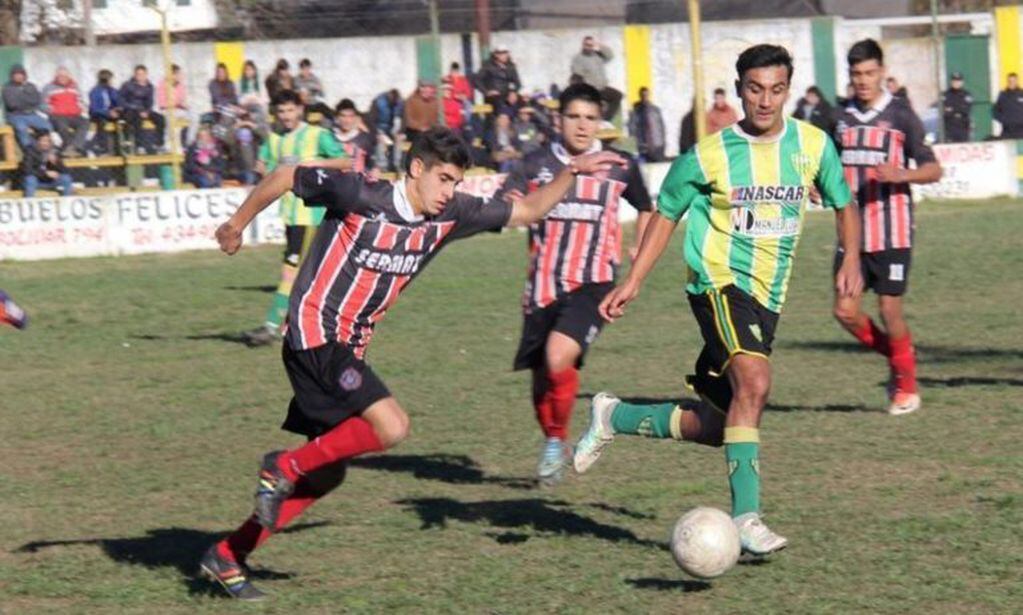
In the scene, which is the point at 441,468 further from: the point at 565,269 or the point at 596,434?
the point at 596,434

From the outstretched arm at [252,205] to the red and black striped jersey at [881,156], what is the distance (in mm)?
4039

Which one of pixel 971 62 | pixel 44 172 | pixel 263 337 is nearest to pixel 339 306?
pixel 263 337

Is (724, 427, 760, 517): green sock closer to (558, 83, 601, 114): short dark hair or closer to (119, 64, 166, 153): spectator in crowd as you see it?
(558, 83, 601, 114): short dark hair

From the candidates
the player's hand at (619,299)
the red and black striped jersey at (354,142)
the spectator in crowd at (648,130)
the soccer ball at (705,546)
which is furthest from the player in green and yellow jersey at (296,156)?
the spectator in crowd at (648,130)

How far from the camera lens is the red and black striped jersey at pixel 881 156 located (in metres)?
9.21

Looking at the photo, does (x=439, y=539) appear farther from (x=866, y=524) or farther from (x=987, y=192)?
(x=987, y=192)

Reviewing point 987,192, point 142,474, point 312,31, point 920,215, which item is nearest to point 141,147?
point 312,31

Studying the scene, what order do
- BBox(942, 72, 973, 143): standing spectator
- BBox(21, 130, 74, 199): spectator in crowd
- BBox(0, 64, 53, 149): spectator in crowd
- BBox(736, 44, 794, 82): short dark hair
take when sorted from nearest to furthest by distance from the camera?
BBox(736, 44, 794, 82): short dark hair → BBox(21, 130, 74, 199): spectator in crowd → BBox(0, 64, 53, 149): spectator in crowd → BBox(942, 72, 973, 143): standing spectator

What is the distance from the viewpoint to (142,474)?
8328mm

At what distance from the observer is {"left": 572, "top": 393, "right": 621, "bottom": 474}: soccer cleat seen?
7.06 metres

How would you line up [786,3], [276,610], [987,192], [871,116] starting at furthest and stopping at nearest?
[786,3] < [987,192] < [871,116] < [276,610]

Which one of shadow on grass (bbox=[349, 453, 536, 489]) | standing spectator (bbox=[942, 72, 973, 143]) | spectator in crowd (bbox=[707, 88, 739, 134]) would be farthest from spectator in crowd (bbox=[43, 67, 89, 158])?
shadow on grass (bbox=[349, 453, 536, 489])

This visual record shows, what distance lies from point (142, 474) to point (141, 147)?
1364 cm

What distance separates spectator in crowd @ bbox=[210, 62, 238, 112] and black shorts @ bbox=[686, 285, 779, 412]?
54.4 feet
